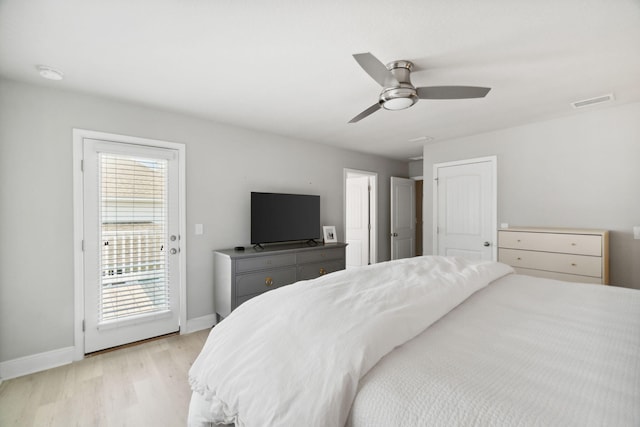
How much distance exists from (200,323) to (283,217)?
62.0 inches

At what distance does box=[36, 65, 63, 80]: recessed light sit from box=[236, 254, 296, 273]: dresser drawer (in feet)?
6.93

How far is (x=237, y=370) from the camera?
100cm

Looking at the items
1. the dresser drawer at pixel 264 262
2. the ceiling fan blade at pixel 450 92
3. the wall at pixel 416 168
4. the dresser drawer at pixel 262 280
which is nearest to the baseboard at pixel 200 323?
the dresser drawer at pixel 262 280

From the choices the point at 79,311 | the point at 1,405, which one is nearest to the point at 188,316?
the point at 79,311

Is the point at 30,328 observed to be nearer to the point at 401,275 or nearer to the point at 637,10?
the point at 401,275

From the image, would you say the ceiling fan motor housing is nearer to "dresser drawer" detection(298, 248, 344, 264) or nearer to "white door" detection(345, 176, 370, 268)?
"dresser drawer" detection(298, 248, 344, 264)

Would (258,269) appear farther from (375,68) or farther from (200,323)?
(375,68)

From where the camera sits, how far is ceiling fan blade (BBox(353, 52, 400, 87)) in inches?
63.8

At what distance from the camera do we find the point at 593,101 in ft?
9.07

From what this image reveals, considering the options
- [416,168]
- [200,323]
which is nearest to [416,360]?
[200,323]

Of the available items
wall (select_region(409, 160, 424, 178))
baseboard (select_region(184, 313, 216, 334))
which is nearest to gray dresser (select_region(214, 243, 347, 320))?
baseboard (select_region(184, 313, 216, 334))

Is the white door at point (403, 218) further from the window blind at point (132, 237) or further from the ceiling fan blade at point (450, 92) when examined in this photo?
the window blind at point (132, 237)

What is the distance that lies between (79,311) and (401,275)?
2.83 meters

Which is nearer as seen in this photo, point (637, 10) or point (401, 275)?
point (637, 10)
